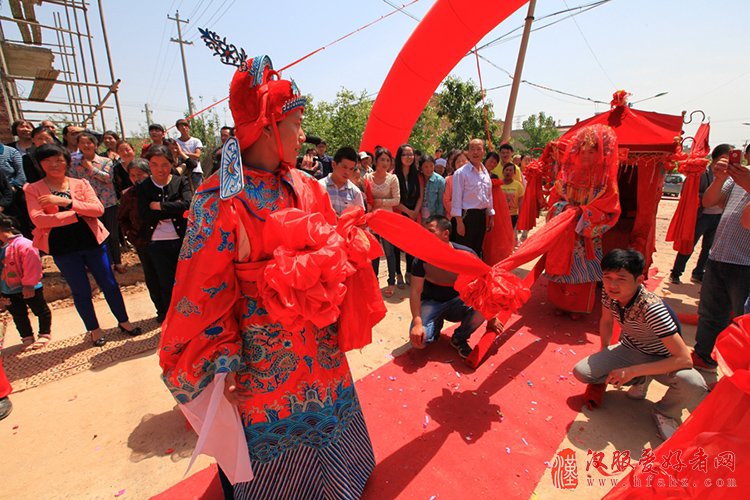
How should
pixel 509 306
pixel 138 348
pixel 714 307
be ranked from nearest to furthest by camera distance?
pixel 509 306 → pixel 714 307 → pixel 138 348

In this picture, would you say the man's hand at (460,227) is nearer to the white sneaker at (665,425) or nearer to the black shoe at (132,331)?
the white sneaker at (665,425)

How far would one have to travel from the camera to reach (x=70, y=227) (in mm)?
3221

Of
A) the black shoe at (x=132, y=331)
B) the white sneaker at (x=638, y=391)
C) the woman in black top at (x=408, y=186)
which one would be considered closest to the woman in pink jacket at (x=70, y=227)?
the black shoe at (x=132, y=331)

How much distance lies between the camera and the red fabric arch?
17.1 feet

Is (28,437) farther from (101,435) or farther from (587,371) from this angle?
(587,371)

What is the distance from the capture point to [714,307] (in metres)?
2.76

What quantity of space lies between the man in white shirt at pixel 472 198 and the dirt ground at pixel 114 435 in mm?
2192

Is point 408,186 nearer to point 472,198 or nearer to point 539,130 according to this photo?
point 472,198

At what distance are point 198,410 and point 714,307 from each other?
3.72 meters

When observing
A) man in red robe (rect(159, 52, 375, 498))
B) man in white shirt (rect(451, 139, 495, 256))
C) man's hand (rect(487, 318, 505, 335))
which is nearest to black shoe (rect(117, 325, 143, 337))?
man in red robe (rect(159, 52, 375, 498))

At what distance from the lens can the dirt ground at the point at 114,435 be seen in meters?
2.01

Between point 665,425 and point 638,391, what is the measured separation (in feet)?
1.06

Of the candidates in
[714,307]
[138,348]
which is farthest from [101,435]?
[714,307]

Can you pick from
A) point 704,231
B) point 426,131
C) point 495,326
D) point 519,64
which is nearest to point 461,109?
point 426,131
